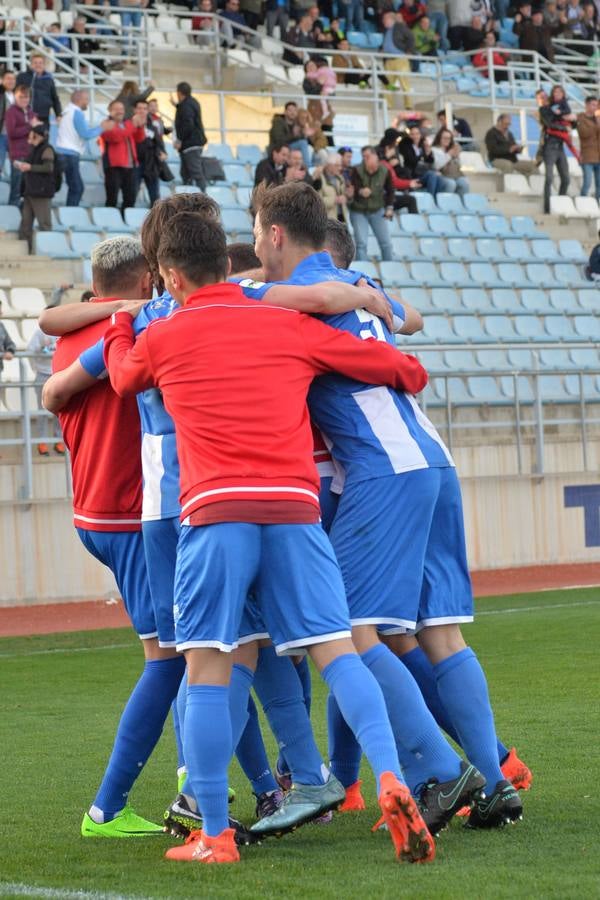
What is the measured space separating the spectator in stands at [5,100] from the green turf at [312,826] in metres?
10.6

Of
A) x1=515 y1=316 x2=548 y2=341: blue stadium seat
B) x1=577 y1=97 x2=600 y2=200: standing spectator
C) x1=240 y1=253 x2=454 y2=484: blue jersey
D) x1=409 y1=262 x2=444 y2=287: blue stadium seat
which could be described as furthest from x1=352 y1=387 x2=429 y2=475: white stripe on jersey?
x1=577 y1=97 x2=600 y2=200: standing spectator

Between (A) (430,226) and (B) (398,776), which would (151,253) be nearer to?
(B) (398,776)

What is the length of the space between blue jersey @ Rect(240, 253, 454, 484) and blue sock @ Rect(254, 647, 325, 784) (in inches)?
25.9

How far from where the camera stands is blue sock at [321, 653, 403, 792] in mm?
4539

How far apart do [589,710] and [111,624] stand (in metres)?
6.69

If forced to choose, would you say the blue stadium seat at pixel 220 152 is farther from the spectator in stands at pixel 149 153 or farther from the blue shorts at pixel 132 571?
the blue shorts at pixel 132 571

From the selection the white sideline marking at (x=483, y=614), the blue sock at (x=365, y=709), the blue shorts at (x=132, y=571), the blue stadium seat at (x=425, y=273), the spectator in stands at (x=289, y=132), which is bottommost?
the white sideline marking at (x=483, y=614)

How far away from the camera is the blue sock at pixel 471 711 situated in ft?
17.1

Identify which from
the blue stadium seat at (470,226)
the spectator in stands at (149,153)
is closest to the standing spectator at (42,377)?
the spectator in stands at (149,153)

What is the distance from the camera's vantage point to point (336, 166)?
816 inches

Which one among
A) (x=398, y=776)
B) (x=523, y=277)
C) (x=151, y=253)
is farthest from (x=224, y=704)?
(x=523, y=277)

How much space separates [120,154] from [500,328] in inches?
205

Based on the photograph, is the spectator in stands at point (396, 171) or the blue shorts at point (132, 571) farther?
the spectator in stands at point (396, 171)

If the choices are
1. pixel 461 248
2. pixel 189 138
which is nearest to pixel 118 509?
pixel 189 138
